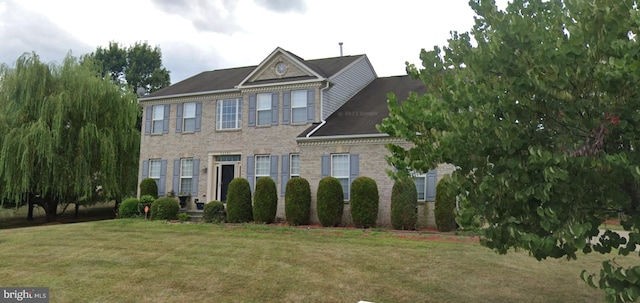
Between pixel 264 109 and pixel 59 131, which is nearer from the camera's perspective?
pixel 264 109

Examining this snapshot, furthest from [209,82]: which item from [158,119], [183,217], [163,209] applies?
[183,217]

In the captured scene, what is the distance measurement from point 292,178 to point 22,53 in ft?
46.2

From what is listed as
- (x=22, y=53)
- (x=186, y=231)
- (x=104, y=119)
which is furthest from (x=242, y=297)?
(x=22, y=53)

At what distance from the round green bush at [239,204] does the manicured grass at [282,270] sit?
431 centimetres

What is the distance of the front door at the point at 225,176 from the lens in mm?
19719

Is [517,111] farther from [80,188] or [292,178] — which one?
[80,188]

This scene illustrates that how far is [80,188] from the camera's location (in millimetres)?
20234

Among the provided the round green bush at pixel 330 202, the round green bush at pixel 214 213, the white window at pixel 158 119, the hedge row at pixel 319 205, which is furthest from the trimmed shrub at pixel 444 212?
the white window at pixel 158 119

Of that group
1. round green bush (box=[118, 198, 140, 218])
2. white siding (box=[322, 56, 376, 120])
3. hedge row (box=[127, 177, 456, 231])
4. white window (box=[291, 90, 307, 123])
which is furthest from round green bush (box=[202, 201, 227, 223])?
white siding (box=[322, 56, 376, 120])

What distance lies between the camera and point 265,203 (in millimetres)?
16562

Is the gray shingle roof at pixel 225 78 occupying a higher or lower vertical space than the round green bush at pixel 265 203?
higher

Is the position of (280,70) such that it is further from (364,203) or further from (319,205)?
(364,203)

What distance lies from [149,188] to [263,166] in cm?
558

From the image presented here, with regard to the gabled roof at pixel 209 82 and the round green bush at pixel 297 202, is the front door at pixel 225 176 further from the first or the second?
the round green bush at pixel 297 202
